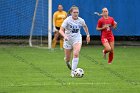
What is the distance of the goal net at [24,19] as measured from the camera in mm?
29422

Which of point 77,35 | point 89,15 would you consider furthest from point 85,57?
point 77,35

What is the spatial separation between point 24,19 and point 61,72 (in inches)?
433

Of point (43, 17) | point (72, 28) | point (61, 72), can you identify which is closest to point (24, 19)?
point (43, 17)

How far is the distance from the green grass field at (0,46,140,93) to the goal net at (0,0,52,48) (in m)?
1.34

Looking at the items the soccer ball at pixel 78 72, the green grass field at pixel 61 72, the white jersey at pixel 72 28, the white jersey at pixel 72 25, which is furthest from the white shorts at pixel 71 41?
the soccer ball at pixel 78 72

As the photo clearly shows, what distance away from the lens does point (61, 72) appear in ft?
62.7

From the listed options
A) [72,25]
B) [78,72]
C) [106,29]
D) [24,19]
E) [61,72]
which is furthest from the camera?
[24,19]

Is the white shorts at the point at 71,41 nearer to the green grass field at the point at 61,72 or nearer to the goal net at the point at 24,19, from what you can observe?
the green grass field at the point at 61,72

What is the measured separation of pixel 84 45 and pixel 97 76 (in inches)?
520

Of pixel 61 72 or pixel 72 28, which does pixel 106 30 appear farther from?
pixel 72 28

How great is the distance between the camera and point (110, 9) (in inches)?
1190

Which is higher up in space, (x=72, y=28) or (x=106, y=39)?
(x=72, y=28)

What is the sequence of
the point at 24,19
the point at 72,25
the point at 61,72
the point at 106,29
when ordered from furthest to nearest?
1. the point at 24,19
2. the point at 106,29
3. the point at 61,72
4. the point at 72,25

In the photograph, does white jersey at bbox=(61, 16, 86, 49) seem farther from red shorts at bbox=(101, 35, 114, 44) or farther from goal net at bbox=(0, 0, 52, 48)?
goal net at bbox=(0, 0, 52, 48)
